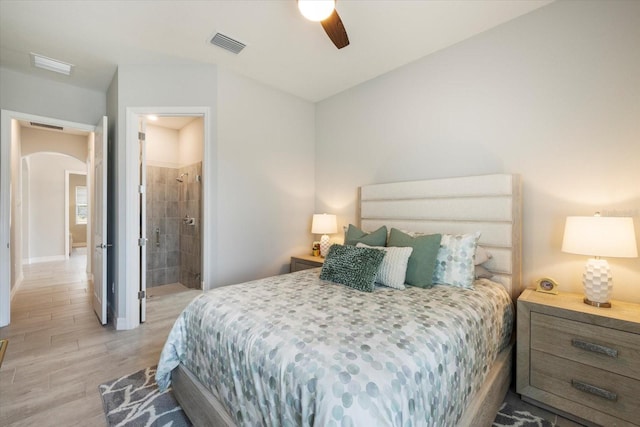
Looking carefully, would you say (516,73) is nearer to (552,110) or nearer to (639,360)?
(552,110)

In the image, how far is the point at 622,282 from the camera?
1863mm

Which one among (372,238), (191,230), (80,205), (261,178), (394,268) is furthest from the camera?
(80,205)

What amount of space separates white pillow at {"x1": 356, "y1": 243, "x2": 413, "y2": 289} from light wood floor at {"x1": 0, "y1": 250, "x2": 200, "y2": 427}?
6.42 feet

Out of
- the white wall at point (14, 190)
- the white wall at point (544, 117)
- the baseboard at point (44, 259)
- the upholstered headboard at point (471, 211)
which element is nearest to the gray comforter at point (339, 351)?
the upholstered headboard at point (471, 211)

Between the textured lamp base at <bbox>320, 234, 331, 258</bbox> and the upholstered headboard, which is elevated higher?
the upholstered headboard

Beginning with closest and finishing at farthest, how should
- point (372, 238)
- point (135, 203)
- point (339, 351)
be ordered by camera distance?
point (339, 351) → point (372, 238) → point (135, 203)

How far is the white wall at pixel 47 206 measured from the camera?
257 inches

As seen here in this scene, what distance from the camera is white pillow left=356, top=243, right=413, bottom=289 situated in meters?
1.98

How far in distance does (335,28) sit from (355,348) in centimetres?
181

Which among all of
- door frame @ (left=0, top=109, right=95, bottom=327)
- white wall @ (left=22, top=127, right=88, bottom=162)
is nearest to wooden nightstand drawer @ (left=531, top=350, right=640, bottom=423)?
door frame @ (left=0, top=109, right=95, bottom=327)

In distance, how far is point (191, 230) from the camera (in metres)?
4.62

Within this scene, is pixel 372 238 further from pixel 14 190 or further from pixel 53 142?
pixel 53 142

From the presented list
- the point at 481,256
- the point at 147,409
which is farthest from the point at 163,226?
the point at 481,256

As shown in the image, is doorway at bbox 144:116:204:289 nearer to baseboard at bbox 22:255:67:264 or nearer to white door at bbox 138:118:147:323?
white door at bbox 138:118:147:323
